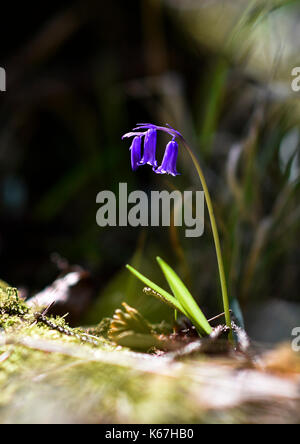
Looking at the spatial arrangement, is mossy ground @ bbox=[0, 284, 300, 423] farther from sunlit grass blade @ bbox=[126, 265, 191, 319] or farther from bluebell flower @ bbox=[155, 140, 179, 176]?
bluebell flower @ bbox=[155, 140, 179, 176]

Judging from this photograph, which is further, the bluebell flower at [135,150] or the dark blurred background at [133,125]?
the dark blurred background at [133,125]

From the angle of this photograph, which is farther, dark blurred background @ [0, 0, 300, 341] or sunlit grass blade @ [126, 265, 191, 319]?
dark blurred background @ [0, 0, 300, 341]

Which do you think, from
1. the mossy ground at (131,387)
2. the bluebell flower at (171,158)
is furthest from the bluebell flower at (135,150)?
the mossy ground at (131,387)

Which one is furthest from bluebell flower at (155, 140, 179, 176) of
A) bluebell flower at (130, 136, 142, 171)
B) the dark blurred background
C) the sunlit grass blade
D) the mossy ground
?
the dark blurred background

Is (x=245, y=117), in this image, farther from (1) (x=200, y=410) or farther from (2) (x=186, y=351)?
(1) (x=200, y=410)

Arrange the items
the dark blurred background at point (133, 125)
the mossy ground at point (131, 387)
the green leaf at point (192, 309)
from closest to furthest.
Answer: the mossy ground at point (131, 387)
the green leaf at point (192, 309)
the dark blurred background at point (133, 125)

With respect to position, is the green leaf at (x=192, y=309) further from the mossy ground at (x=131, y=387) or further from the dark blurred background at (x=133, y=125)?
the dark blurred background at (x=133, y=125)
